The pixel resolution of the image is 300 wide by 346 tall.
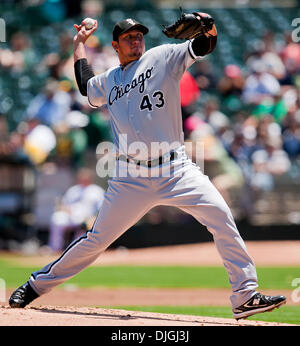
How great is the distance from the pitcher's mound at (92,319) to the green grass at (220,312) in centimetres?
90

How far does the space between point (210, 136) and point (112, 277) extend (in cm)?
371

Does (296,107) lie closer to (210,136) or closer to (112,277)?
(210,136)

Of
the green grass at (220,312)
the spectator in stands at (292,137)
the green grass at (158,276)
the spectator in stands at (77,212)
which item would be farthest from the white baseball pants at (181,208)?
the spectator in stands at (292,137)

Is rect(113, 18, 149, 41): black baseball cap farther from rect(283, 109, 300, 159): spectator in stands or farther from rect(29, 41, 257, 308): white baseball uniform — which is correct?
rect(283, 109, 300, 159): spectator in stands

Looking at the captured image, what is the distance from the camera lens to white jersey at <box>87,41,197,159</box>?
496 centimetres

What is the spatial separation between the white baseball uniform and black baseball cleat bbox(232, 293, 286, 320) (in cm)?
5

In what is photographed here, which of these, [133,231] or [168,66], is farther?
[133,231]

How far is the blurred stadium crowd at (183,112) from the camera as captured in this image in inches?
481

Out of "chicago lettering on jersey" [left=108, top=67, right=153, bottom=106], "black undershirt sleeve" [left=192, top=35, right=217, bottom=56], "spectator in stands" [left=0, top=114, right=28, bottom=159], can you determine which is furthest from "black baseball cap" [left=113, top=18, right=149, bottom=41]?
"spectator in stands" [left=0, top=114, right=28, bottom=159]

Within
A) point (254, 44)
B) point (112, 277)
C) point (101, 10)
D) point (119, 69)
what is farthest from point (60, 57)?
point (119, 69)

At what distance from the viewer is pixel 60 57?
48.2ft

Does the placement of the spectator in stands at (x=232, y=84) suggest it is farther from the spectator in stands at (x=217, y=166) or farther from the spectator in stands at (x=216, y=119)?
the spectator in stands at (x=217, y=166)

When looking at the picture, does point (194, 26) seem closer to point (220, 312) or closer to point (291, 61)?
point (220, 312)

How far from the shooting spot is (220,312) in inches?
253
